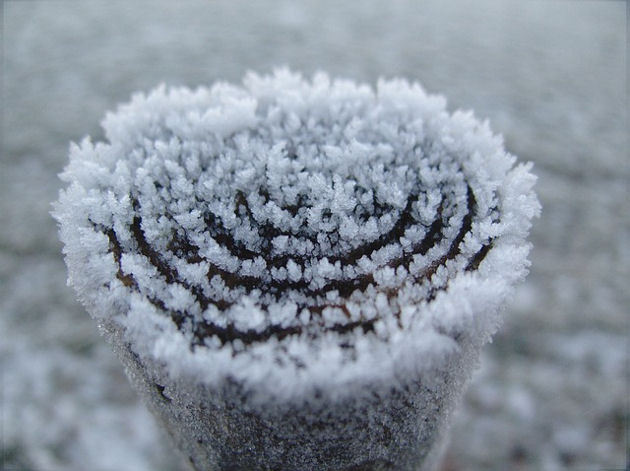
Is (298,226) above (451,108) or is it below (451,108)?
below

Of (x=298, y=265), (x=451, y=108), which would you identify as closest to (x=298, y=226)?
(x=298, y=265)

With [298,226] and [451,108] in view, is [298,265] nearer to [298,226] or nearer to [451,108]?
[298,226]

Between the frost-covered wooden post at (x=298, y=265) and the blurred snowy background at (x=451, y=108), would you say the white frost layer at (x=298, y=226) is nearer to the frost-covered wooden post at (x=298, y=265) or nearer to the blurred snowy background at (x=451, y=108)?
the frost-covered wooden post at (x=298, y=265)

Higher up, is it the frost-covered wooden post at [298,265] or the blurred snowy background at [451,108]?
the blurred snowy background at [451,108]

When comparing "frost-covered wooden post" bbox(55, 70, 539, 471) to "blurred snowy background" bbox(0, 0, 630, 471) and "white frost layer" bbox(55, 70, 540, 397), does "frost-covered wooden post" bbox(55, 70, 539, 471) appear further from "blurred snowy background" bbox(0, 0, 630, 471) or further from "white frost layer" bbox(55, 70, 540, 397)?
"blurred snowy background" bbox(0, 0, 630, 471)

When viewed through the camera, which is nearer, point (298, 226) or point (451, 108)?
point (298, 226)

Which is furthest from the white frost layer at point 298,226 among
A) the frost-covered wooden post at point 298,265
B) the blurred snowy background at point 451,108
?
the blurred snowy background at point 451,108

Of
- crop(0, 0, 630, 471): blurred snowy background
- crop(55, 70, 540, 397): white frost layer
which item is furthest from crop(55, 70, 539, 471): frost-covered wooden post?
crop(0, 0, 630, 471): blurred snowy background
